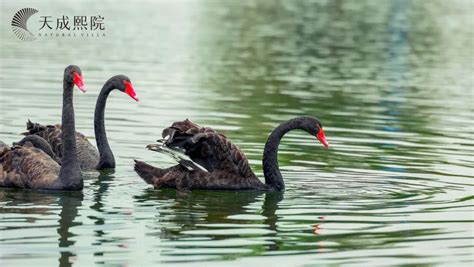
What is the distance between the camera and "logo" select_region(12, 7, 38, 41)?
26.2 meters

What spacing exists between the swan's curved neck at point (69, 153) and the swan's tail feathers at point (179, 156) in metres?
0.67

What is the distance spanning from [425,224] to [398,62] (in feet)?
52.3

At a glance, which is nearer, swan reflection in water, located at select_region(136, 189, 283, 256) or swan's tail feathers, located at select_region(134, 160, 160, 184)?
swan reflection in water, located at select_region(136, 189, 283, 256)

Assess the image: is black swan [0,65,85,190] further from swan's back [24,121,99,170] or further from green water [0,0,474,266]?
swan's back [24,121,99,170]

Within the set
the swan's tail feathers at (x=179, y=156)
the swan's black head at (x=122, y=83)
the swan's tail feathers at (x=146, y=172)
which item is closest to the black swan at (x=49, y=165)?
the swan's tail feathers at (x=146, y=172)

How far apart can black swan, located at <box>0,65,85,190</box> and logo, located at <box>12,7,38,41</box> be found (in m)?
15.5

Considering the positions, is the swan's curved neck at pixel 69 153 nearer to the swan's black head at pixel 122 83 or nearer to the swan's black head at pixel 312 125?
the swan's black head at pixel 122 83

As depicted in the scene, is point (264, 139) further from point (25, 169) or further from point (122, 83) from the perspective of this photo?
point (25, 169)

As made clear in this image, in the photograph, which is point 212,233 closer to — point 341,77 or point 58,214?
point 58,214

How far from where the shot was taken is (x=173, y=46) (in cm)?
2595

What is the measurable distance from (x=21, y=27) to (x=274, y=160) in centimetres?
1774

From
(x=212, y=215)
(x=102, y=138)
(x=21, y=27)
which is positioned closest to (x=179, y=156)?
(x=212, y=215)

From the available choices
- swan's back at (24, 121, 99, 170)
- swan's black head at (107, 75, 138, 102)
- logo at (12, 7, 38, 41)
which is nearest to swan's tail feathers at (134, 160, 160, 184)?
swan's black head at (107, 75, 138, 102)

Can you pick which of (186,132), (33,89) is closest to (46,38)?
(33,89)
